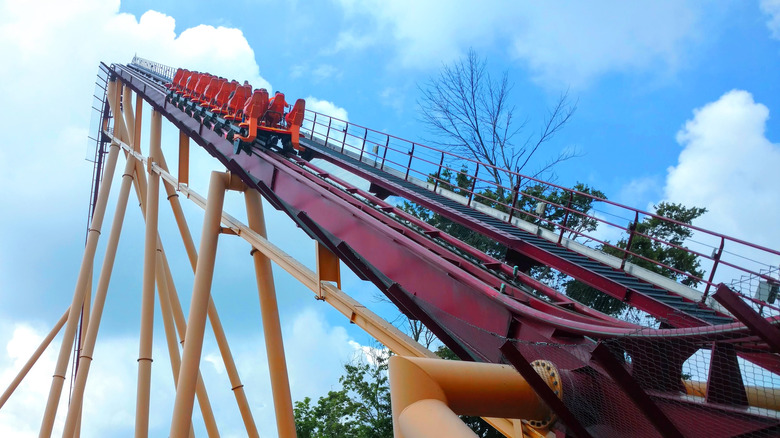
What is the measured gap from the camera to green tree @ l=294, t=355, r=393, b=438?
15.4 meters

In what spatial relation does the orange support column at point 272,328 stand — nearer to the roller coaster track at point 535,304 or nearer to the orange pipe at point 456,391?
the roller coaster track at point 535,304

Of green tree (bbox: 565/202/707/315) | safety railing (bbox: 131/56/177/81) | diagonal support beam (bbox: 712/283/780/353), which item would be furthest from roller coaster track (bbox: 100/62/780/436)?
safety railing (bbox: 131/56/177/81)

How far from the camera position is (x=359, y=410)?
1593 cm

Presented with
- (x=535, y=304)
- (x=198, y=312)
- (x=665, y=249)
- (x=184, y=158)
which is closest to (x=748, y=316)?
(x=535, y=304)

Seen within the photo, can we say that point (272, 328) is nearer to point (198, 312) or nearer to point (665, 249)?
point (198, 312)

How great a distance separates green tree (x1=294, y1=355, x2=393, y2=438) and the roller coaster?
468 centimetres

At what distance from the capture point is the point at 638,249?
1379 centimetres

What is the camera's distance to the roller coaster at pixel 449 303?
11.4ft

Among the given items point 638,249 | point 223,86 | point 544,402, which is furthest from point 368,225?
point 638,249

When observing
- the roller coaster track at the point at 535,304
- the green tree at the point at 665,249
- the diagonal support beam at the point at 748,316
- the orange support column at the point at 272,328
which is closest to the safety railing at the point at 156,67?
the roller coaster track at the point at 535,304

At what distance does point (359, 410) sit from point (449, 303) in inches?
448

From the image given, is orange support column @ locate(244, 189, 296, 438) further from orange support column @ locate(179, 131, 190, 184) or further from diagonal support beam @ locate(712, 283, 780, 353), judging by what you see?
diagonal support beam @ locate(712, 283, 780, 353)

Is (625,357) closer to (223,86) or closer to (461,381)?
(461,381)

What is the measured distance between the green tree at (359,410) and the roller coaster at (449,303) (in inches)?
184
